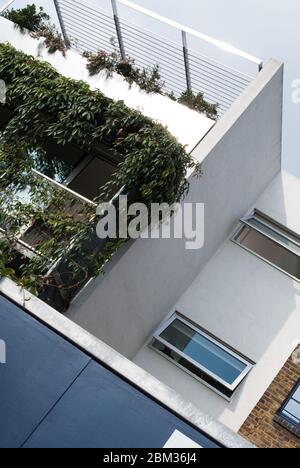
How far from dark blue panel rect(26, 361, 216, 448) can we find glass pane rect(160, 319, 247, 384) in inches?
206

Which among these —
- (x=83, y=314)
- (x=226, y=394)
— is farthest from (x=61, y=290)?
(x=226, y=394)

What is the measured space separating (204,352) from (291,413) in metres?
1.84

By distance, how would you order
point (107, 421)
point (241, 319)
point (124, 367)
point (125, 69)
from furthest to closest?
point (125, 69)
point (241, 319)
point (124, 367)
point (107, 421)

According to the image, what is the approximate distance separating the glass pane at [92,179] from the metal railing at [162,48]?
2.51 metres

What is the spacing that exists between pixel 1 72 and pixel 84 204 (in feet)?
9.86

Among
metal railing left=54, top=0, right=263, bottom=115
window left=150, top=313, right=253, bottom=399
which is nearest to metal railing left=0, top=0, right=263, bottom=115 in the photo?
metal railing left=54, top=0, right=263, bottom=115

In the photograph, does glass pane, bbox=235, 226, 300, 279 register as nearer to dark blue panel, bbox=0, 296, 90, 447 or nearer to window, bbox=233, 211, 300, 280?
window, bbox=233, 211, 300, 280

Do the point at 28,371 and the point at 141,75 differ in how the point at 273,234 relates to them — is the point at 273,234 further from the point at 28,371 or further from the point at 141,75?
the point at 28,371

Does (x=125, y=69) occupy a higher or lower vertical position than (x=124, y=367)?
higher

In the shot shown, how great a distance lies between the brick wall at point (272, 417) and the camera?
11922 mm

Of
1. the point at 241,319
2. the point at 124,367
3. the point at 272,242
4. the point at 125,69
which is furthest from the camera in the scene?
the point at 272,242

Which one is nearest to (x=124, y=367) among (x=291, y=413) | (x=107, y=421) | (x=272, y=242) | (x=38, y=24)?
(x=107, y=421)

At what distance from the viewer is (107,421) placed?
7715mm

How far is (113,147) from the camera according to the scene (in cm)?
1199
